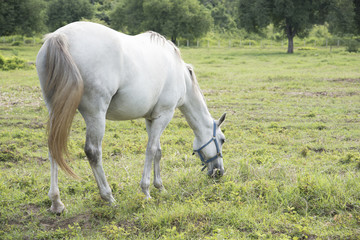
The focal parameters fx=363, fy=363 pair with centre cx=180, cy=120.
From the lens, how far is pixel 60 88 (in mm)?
3521

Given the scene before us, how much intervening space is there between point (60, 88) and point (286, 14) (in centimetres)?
2999

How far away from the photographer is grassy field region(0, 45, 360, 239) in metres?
3.77

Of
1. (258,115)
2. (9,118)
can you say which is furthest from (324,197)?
(9,118)

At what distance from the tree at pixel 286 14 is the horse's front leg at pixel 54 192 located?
2943cm

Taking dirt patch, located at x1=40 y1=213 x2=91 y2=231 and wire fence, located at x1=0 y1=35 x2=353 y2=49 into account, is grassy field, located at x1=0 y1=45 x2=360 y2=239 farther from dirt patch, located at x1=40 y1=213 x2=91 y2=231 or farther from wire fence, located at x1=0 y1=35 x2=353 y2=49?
wire fence, located at x1=0 y1=35 x2=353 y2=49

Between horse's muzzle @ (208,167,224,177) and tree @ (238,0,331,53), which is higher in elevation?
tree @ (238,0,331,53)

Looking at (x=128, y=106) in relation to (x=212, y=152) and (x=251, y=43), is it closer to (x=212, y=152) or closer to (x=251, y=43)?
(x=212, y=152)

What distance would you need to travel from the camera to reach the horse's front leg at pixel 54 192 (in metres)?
4.04

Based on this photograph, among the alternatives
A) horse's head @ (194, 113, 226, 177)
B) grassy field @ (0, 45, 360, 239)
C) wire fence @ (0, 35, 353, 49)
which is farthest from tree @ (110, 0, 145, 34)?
horse's head @ (194, 113, 226, 177)

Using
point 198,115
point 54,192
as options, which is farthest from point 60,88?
point 198,115

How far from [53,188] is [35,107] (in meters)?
6.58

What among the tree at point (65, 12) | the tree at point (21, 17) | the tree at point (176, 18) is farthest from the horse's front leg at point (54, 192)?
the tree at point (65, 12)

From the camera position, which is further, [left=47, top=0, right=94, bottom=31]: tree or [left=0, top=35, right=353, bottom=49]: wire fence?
[left=47, top=0, right=94, bottom=31]: tree

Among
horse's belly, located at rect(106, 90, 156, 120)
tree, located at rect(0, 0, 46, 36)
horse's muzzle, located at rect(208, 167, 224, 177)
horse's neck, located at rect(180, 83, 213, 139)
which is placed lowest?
horse's muzzle, located at rect(208, 167, 224, 177)
